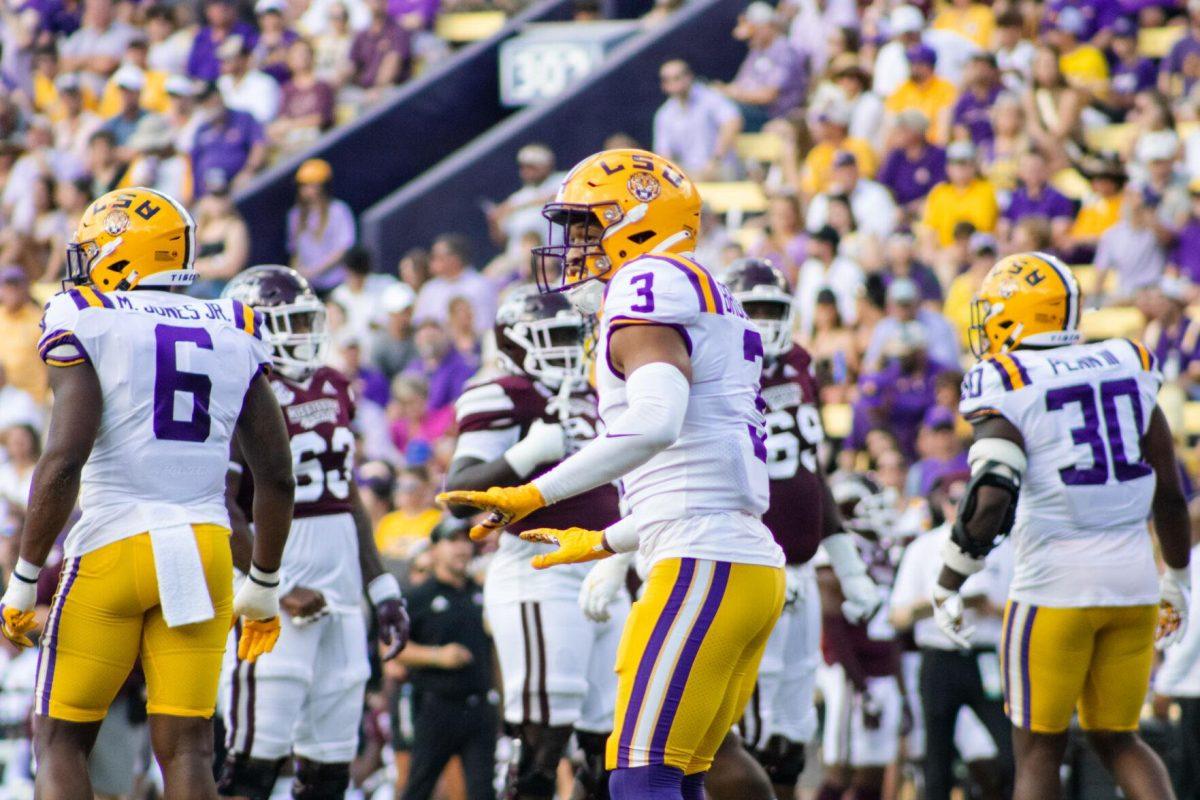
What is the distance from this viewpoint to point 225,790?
672 centimetres

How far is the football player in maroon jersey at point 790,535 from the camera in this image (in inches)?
282

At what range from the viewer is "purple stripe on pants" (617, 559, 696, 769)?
4.91m

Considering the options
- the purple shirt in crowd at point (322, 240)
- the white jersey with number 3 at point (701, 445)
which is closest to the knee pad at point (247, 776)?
the white jersey with number 3 at point (701, 445)

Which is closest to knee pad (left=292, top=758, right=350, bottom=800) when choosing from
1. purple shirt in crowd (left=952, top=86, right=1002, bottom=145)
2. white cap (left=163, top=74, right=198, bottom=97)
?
purple shirt in crowd (left=952, top=86, right=1002, bottom=145)

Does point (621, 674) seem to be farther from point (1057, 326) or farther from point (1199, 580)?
point (1199, 580)

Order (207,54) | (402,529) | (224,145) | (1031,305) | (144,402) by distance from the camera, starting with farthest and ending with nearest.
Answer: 1. (207,54)
2. (224,145)
3. (402,529)
4. (1031,305)
5. (144,402)

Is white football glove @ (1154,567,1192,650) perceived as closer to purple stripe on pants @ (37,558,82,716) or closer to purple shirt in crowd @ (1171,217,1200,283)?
purple stripe on pants @ (37,558,82,716)

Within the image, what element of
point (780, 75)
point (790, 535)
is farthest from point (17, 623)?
point (780, 75)

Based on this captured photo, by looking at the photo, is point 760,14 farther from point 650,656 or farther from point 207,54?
point 650,656

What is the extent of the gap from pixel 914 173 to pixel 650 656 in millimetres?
9027

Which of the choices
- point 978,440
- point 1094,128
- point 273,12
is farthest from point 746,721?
point 273,12

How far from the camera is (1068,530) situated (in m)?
6.36

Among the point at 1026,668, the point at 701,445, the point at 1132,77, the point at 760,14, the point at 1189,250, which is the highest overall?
the point at 760,14

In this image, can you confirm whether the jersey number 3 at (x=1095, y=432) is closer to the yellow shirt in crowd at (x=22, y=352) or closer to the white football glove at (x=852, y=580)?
the white football glove at (x=852, y=580)
